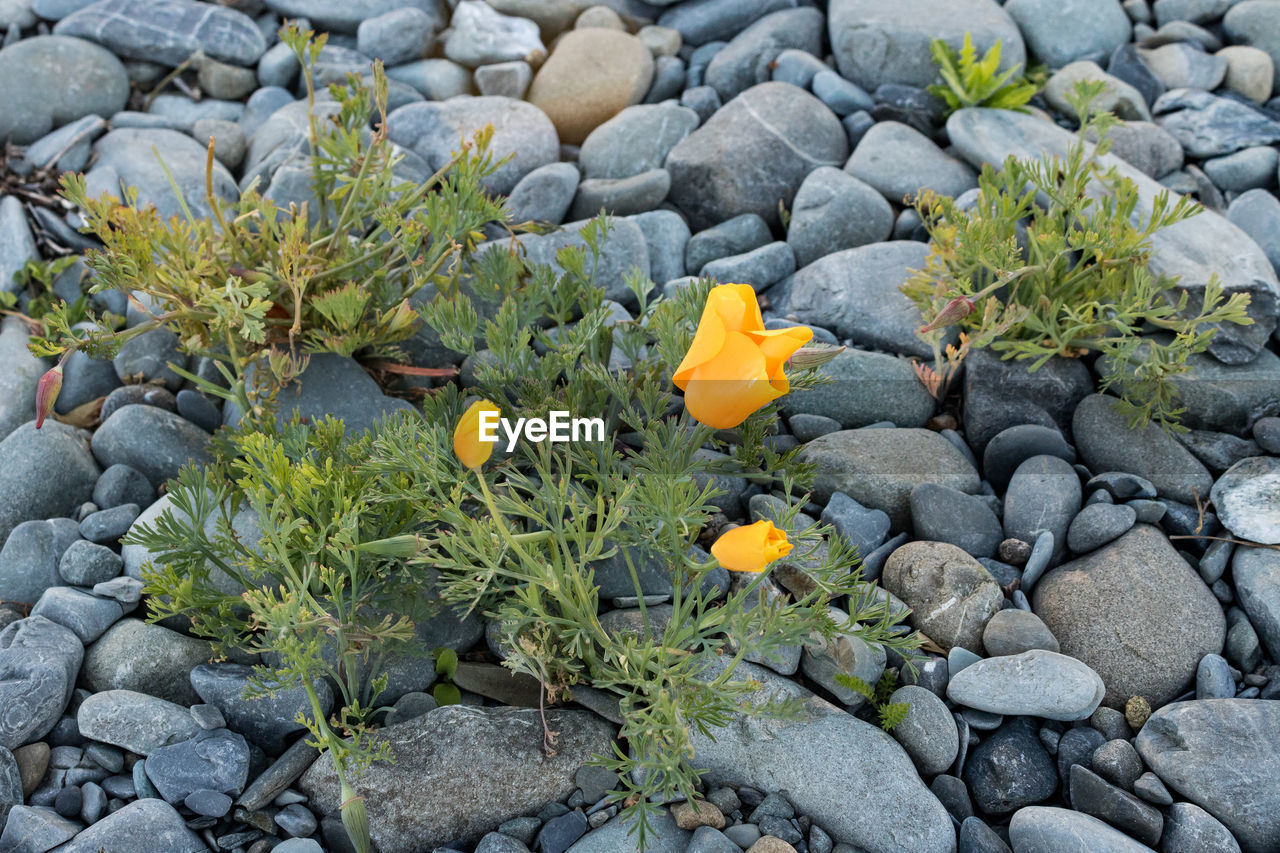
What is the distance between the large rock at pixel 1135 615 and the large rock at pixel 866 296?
997 mm

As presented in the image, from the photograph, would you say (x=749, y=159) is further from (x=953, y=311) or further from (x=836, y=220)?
(x=953, y=311)

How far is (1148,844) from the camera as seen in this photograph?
7.12 feet

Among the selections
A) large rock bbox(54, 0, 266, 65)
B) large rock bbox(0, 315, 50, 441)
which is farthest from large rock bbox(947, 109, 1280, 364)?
large rock bbox(0, 315, 50, 441)

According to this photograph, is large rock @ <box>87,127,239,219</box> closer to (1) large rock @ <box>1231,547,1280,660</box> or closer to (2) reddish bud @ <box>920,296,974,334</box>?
(2) reddish bud @ <box>920,296,974,334</box>

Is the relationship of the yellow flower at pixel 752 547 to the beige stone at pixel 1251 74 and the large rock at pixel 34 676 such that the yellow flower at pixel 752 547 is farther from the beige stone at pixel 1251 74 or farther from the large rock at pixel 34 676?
the beige stone at pixel 1251 74

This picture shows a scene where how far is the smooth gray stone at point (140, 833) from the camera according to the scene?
210 centimetres

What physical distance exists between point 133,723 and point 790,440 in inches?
77.5

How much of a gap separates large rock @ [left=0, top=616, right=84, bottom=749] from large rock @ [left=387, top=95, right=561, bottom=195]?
2.39 meters

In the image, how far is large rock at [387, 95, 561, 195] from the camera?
163 inches

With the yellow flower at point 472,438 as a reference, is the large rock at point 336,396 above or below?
below

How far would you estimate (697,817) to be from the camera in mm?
2184

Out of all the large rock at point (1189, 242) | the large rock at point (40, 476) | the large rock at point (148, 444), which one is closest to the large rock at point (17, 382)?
the large rock at point (40, 476)

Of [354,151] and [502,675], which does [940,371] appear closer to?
[502,675]

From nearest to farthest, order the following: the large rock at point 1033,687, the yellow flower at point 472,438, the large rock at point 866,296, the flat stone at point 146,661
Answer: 1. the yellow flower at point 472,438
2. the large rock at point 1033,687
3. the flat stone at point 146,661
4. the large rock at point 866,296
